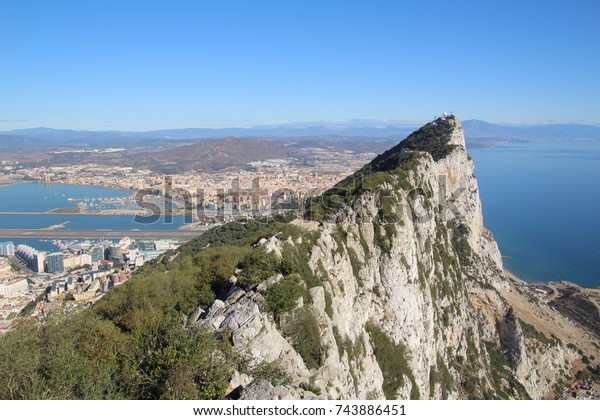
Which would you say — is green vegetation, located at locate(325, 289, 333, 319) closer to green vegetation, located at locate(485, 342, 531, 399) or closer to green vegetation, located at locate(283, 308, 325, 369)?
green vegetation, located at locate(283, 308, 325, 369)

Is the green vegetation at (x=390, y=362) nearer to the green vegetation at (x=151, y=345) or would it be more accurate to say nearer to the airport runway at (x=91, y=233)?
the green vegetation at (x=151, y=345)

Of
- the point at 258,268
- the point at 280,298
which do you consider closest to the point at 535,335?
the point at 258,268

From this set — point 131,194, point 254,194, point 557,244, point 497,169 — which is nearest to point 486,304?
point 557,244

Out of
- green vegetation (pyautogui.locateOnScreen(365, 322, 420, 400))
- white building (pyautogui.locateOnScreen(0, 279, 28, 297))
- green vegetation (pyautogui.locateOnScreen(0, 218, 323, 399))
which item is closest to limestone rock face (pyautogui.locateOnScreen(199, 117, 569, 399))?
green vegetation (pyautogui.locateOnScreen(365, 322, 420, 400))

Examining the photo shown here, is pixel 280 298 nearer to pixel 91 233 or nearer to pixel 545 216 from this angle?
pixel 91 233

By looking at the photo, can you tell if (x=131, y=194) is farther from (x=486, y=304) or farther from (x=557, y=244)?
(x=486, y=304)

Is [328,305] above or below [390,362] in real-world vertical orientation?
above
